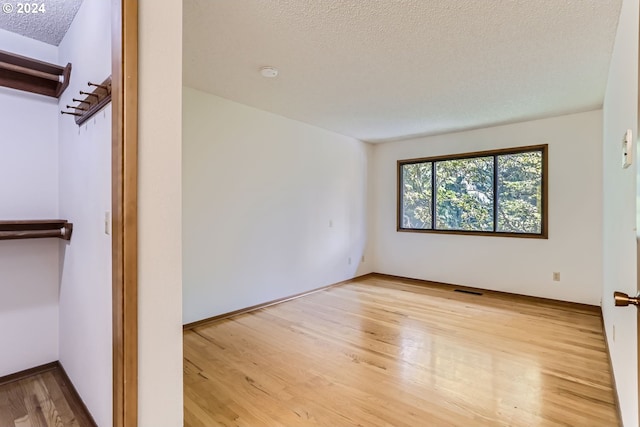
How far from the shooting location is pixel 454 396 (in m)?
2.03

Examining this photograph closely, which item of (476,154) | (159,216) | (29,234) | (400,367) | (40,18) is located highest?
(40,18)

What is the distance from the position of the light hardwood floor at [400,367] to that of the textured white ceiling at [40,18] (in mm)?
2493

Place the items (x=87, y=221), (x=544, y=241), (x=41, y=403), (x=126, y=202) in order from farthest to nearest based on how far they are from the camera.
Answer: (x=544, y=241) < (x=41, y=403) < (x=87, y=221) < (x=126, y=202)

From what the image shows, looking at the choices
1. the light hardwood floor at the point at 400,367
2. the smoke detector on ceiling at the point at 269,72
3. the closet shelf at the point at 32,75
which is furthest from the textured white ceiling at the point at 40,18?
the light hardwood floor at the point at 400,367

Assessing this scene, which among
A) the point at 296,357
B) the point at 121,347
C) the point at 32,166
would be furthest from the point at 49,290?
the point at 296,357

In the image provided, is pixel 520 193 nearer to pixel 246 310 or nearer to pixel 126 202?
pixel 246 310

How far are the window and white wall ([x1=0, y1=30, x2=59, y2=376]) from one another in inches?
184

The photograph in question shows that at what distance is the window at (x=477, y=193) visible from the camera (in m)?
4.30

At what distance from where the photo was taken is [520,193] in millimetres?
4387

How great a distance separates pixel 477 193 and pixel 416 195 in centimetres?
97

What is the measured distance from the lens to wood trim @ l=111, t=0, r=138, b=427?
4.16 ft

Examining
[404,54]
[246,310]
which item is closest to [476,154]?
[404,54]

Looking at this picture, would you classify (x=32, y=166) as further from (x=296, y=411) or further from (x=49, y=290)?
(x=296, y=411)

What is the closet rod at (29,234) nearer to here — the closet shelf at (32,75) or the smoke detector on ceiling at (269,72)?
the closet shelf at (32,75)
